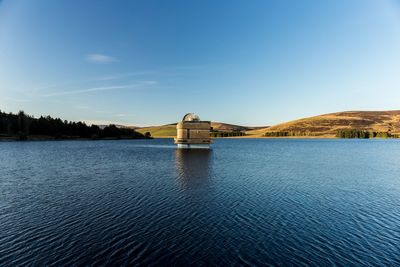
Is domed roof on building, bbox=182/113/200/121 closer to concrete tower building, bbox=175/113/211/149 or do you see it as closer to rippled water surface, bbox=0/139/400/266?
concrete tower building, bbox=175/113/211/149

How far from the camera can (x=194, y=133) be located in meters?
89.6

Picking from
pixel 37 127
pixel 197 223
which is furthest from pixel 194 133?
pixel 37 127

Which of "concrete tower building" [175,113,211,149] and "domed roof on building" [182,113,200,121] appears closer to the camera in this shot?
"concrete tower building" [175,113,211,149]

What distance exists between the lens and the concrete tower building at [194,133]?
87.8 metres

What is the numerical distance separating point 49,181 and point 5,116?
170m

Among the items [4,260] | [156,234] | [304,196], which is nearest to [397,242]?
[304,196]

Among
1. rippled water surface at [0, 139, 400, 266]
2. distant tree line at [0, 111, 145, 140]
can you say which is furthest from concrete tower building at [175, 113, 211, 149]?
distant tree line at [0, 111, 145, 140]

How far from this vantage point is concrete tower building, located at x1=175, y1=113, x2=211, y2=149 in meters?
87.8

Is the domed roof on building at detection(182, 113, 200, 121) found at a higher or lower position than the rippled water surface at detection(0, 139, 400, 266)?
higher

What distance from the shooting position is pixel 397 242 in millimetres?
13750

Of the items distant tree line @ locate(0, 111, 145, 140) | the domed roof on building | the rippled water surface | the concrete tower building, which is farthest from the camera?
distant tree line @ locate(0, 111, 145, 140)

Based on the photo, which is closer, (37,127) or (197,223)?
(197,223)

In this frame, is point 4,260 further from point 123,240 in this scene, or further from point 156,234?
point 156,234

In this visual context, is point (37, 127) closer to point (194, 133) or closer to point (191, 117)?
point (191, 117)
